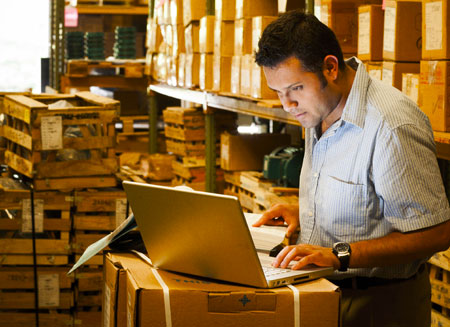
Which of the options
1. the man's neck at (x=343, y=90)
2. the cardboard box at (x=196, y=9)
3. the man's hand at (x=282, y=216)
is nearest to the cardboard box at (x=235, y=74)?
the cardboard box at (x=196, y=9)

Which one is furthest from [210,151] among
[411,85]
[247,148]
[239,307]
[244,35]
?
[239,307]

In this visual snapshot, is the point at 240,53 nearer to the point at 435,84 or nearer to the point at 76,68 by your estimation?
the point at 435,84

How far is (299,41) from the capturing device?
222cm

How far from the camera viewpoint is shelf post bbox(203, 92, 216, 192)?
6.89 m

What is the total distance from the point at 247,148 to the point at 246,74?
1.24 meters

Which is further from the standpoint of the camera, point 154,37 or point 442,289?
point 154,37

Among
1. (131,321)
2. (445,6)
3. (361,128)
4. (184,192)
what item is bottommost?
(131,321)

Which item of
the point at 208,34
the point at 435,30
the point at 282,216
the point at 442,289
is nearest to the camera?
the point at 282,216

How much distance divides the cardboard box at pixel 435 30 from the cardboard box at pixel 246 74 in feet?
6.50

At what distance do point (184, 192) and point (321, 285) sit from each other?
0.45 metres

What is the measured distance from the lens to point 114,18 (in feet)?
40.2

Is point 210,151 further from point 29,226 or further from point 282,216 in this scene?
point 282,216

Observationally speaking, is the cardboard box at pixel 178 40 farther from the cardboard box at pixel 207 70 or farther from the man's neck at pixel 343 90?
the man's neck at pixel 343 90

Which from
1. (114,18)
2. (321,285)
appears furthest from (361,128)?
(114,18)
